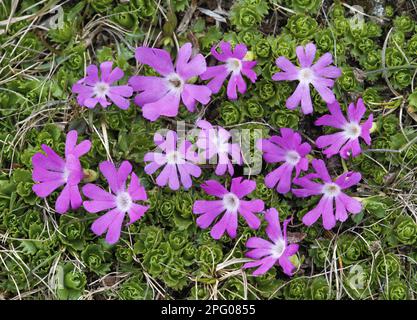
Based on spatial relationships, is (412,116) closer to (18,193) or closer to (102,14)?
(102,14)

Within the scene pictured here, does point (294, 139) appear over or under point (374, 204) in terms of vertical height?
over

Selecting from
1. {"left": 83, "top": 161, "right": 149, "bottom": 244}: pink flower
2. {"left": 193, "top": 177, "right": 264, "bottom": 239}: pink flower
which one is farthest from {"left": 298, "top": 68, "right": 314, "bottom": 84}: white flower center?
{"left": 83, "top": 161, "right": 149, "bottom": 244}: pink flower

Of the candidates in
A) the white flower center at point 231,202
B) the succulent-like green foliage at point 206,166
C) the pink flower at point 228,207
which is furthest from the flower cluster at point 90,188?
the white flower center at point 231,202

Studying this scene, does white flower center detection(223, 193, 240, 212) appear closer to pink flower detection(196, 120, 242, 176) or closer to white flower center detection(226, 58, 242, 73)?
pink flower detection(196, 120, 242, 176)

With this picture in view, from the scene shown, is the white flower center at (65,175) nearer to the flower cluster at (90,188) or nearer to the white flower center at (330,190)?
the flower cluster at (90,188)

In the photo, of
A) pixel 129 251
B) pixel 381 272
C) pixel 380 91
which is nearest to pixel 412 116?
pixel 380 91

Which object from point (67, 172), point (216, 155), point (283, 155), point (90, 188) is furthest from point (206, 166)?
point (67, 172)

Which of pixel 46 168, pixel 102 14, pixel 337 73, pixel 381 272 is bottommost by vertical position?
pixel 381 272

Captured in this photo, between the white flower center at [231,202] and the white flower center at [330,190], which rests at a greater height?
the white flower center at [330,190]
